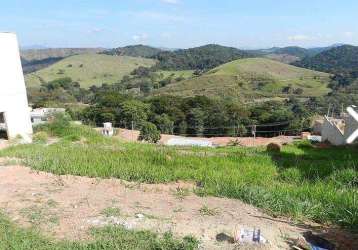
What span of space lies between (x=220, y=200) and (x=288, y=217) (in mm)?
1141

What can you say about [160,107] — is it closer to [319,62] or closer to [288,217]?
[288,217]

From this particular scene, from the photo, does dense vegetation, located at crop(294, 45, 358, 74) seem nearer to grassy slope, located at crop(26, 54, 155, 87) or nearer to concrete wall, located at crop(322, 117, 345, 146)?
grassy slope, located at crop(26, 54, 155, 87)

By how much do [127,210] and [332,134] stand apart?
19.3 metres

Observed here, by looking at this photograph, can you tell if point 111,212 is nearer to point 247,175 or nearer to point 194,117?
point 247,175

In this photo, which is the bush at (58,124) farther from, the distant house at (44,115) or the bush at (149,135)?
the bush at (149,135)

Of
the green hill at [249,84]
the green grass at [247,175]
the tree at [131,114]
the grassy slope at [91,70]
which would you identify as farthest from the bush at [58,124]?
the grassy slope at [91,70]

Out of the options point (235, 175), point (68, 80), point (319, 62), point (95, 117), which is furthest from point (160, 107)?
point (319, 62)

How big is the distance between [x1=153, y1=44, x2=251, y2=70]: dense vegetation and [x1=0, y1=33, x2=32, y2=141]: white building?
132 m

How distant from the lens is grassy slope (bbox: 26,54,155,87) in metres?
124

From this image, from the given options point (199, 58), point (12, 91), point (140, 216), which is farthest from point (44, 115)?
point (199, 58)

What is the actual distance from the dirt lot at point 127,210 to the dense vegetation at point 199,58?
14139 centimetres

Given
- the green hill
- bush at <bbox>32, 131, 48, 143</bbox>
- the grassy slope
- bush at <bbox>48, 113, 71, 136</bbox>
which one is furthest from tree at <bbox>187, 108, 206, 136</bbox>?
the grassy slope

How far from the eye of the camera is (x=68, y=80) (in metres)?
113

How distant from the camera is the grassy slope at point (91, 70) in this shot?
124312 millimetres
